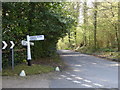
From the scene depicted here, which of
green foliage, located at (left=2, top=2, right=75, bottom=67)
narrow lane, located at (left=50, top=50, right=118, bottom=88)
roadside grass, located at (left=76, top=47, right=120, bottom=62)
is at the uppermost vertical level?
green foliage, located at (left=2, top=2, right=75, bottom=67)

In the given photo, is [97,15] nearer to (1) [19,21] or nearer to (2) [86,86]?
(1) [19,21]

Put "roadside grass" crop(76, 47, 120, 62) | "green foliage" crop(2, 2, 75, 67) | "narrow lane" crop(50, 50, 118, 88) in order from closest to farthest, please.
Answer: "narrow lane" crop(50, 50, 118, 88) < "green foliage" crop(2, 2, 75, 67) < "roadside grass" crop(76, 47, 120, 62)

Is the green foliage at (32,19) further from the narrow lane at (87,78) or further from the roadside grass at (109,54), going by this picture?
the roadside grass at (109,54)

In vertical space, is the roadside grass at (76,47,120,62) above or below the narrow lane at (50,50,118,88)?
above

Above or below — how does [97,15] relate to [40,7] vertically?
above

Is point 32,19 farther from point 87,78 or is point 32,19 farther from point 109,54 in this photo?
point 109,54

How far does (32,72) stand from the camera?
725 cm

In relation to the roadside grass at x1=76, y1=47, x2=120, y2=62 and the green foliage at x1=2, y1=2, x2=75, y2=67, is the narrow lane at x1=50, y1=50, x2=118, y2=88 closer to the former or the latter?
the green foliage at x1=2, y1=2, x2=75, y2=67

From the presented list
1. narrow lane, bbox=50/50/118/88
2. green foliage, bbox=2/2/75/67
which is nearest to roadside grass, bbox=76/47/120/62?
narrow lane, bbox=50/50/118/88

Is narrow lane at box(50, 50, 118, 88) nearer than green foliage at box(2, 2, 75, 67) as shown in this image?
Yes

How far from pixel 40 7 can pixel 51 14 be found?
1.07 m

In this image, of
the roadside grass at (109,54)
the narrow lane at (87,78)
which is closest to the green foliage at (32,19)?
the narrow lane at (87,78)

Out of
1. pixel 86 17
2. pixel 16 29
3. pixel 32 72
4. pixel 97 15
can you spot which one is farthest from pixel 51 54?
pixel 86 17

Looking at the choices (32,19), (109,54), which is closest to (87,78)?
(32,19)
